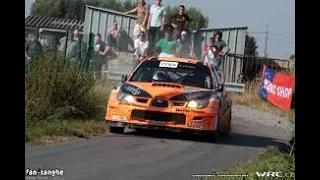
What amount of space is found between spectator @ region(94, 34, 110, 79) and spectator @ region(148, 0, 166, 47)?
74.4 inches

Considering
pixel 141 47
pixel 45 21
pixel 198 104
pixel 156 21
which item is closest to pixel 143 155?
pixel 156 21

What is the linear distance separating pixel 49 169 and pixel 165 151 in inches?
111

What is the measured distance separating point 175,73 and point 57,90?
195 cm

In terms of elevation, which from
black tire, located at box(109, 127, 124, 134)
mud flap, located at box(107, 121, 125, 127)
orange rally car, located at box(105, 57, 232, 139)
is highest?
orange rally car, located at box(105, 57, 232, 139)

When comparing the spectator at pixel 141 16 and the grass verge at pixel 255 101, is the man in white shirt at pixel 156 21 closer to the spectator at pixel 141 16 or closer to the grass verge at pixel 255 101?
the spectator at pixel 141 16

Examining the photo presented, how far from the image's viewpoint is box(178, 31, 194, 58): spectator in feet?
25.0

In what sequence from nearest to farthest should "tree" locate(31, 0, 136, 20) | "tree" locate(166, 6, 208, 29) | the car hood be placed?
"tree" locate(166, 6, 208, 29), "tree" locate(31, 0, 136, 20), the car hood

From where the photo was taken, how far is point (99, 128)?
9.52 meters

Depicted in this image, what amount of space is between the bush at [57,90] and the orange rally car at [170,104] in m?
0.86

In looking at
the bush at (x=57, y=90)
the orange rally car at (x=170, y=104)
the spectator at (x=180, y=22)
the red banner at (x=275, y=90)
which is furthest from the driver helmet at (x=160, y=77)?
the red banner at (x=275, y=90)

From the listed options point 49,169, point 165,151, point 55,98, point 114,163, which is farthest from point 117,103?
point 49,169

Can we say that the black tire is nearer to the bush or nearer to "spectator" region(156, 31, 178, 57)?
the bush

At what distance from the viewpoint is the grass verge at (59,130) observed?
7765mm

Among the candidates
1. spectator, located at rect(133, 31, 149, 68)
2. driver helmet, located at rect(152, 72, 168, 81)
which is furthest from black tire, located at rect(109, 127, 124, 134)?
spectator, located at rect(133, 31, 149, 68)
